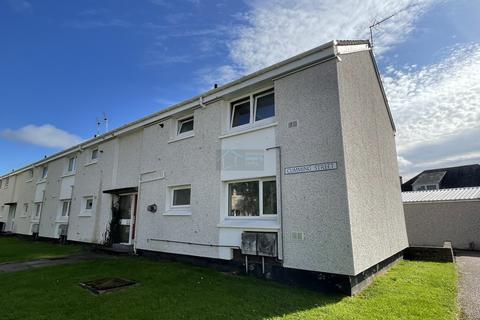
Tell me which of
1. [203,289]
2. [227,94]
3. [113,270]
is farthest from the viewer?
[227,94]

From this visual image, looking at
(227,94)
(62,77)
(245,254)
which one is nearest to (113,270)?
(245,254)

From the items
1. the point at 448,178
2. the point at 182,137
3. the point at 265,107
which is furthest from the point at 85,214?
the point at 448,178

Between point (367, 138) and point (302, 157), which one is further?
point (367, 138)

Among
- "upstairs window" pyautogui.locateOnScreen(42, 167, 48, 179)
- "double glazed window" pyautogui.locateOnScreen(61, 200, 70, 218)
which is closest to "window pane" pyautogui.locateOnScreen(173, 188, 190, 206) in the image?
"double glazed window" pyautogui.locateOnScreen(61, 200, 70, 218)

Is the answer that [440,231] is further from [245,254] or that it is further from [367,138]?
[245,254]

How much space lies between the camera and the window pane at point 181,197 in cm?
944

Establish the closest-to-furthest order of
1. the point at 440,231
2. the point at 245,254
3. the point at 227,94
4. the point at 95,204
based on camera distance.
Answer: the point at 245,254
the point at 227,94
the point at 95,204
the point at 440,231

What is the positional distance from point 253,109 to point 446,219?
16229mm

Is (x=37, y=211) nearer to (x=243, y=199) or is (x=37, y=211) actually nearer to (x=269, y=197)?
(x=243, y=199)

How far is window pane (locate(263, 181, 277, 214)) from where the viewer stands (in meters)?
7.15

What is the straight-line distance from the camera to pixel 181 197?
31.7 feet

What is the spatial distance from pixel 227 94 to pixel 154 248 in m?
6.30

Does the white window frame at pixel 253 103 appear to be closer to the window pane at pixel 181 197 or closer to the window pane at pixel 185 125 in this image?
the window pane at pixel 185 125

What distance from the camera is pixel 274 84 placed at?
750 centimetres
